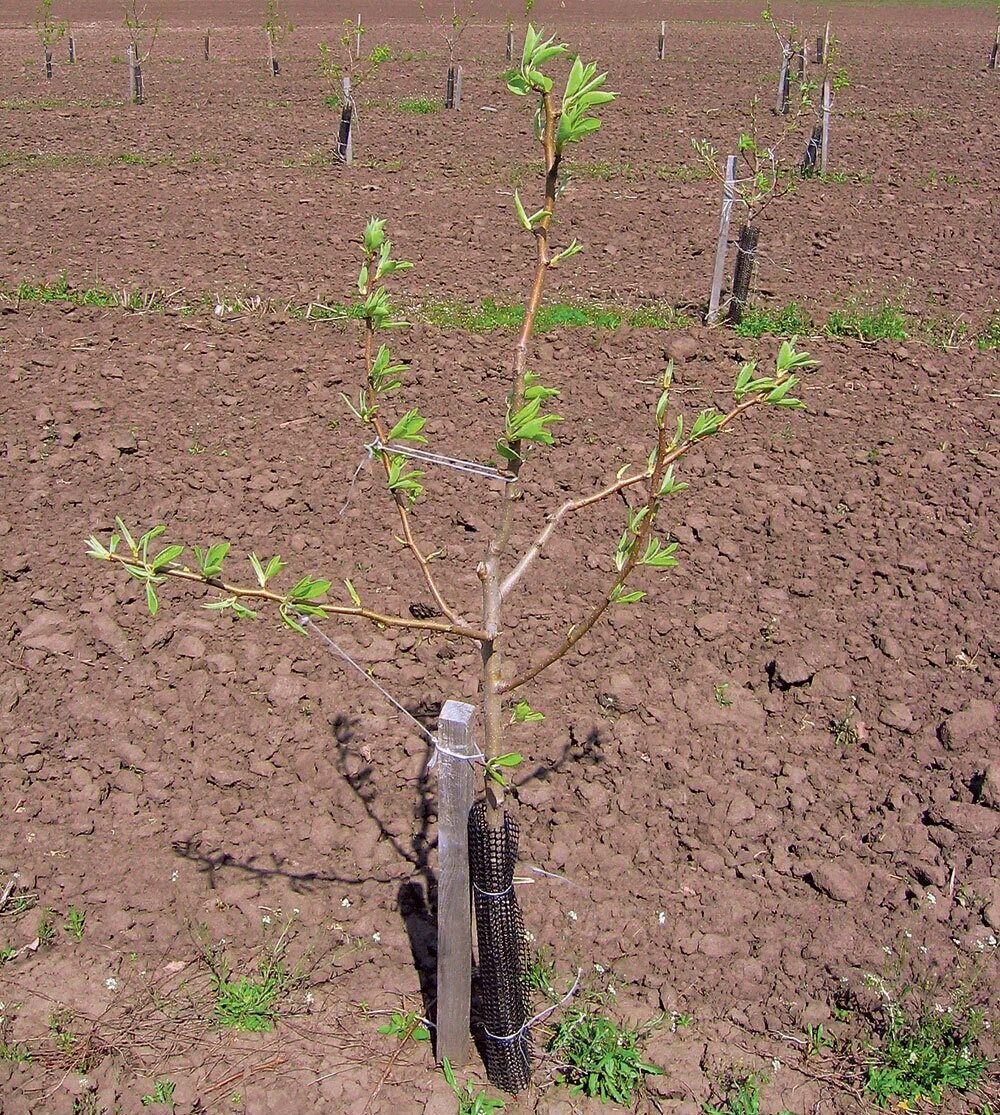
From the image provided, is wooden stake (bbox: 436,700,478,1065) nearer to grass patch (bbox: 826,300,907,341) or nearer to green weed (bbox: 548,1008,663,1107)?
green weed (bbox: 548,1008,663,1107)

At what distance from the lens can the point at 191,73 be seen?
687 inches

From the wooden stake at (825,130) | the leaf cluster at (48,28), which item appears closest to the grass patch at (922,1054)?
the wooden stake at (825,130)

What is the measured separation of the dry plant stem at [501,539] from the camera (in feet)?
7.12

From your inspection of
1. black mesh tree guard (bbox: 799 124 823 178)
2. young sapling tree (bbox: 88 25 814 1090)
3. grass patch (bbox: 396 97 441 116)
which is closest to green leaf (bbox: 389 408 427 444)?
young sapling tree (bbox: 88 25 814 1090)

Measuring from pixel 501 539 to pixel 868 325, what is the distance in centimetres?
476

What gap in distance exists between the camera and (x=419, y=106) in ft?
45.4

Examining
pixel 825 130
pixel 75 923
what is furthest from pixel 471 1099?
pixel 825 130

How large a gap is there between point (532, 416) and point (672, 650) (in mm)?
2218

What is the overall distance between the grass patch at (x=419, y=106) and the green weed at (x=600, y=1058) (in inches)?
486

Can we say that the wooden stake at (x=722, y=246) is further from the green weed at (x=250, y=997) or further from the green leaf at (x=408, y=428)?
the green weed at (x=250, y=997)

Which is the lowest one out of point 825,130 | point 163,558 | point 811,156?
point 163,558

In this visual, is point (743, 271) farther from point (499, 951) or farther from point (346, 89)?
point (346, 89)

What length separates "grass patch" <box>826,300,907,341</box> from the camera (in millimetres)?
6531

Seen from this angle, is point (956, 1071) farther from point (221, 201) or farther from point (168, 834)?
point (221, 201)
